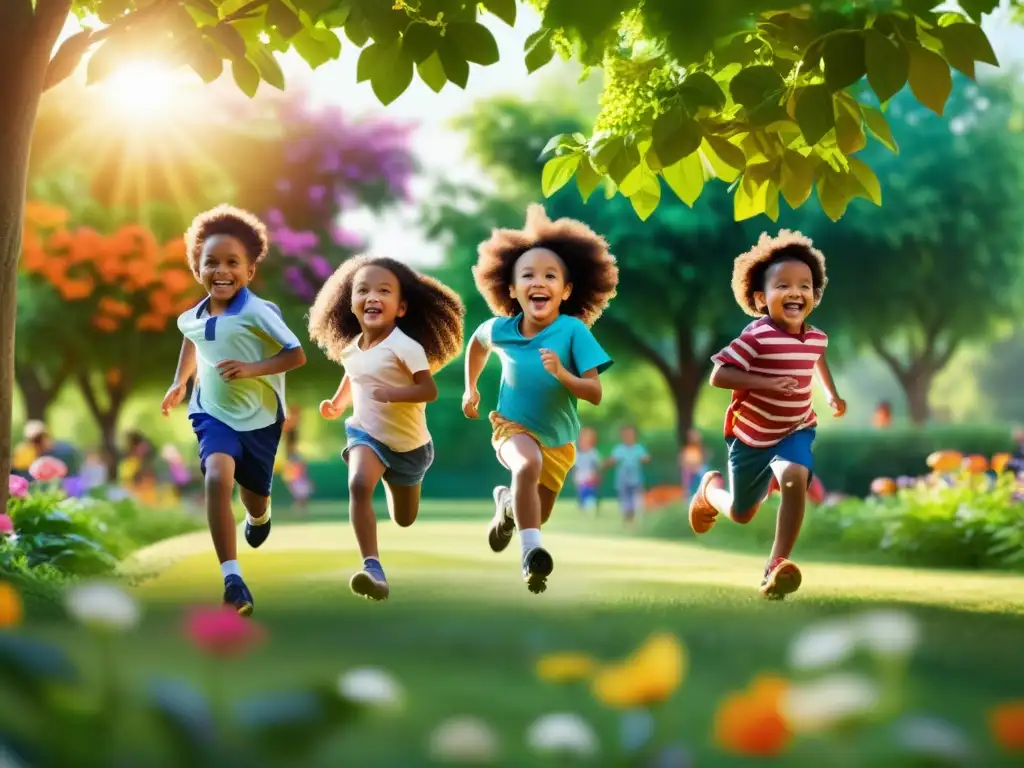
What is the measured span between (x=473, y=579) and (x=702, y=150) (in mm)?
3084

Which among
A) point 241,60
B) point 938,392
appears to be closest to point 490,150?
point 241,60

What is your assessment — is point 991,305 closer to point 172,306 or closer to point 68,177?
point 172,306

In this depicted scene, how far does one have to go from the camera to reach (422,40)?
4.87 metres

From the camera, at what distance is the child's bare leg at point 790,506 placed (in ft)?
20.8

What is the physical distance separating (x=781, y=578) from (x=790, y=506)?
37 centimetres

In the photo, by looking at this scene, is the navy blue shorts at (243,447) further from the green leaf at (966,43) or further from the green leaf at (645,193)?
the green leaf at (966,43)

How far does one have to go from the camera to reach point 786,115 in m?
5.48

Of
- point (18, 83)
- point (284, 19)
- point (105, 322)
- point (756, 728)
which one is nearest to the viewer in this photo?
point (756, 728)

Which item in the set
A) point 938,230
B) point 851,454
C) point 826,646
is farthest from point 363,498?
point 938,230

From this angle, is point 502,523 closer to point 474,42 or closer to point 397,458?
point 397,458

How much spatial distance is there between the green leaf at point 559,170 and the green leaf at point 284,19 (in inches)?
53.5

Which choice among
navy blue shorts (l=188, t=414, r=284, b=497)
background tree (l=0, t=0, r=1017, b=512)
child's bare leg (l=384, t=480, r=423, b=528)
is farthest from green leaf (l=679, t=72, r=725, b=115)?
navy blue shorts (l=188, t=414, r=284, b=497)

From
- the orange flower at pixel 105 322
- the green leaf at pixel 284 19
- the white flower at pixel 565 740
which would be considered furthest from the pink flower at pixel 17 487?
the orange flower at pixel 105 322

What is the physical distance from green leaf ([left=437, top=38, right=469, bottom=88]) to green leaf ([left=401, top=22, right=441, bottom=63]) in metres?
0.05
